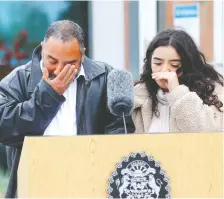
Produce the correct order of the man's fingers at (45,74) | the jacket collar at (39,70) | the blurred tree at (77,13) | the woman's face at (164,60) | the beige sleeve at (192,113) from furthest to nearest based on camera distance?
the blurred tree at (77,13) → the woman's face at (164,60) → the beige sleeve at (192,113) → the jacket collar at (39,70) → the man's fingers at (45,74)

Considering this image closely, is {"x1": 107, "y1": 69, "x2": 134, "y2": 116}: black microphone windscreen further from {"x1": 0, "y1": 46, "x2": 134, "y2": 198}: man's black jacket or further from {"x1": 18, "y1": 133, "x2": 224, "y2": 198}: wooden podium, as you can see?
{"x1": 18, "y1": 133, "x2": 224, "y2": 198}: wooden podium

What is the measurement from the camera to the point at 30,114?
372cm

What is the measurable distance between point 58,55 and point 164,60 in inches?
26.0

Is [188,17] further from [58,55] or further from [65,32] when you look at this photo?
[58,55]

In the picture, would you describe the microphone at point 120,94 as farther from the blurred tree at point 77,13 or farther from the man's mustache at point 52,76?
the blurred tree at point 77,13

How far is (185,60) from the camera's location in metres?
4.20

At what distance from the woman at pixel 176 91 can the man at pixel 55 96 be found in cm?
24

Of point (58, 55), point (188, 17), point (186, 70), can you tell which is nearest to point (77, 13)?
point (188, 17)

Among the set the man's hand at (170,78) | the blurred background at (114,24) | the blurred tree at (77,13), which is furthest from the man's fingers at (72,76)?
the blurred tree at (77,13)

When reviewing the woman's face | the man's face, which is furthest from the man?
the woman's face

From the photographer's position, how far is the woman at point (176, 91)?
159 inches

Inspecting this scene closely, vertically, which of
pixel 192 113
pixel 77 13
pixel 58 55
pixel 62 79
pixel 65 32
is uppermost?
pixel 77 13

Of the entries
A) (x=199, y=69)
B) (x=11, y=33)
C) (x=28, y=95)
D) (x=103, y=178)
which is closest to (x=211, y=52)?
(x=11, y=33)

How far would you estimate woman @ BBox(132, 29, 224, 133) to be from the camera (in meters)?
4.04
